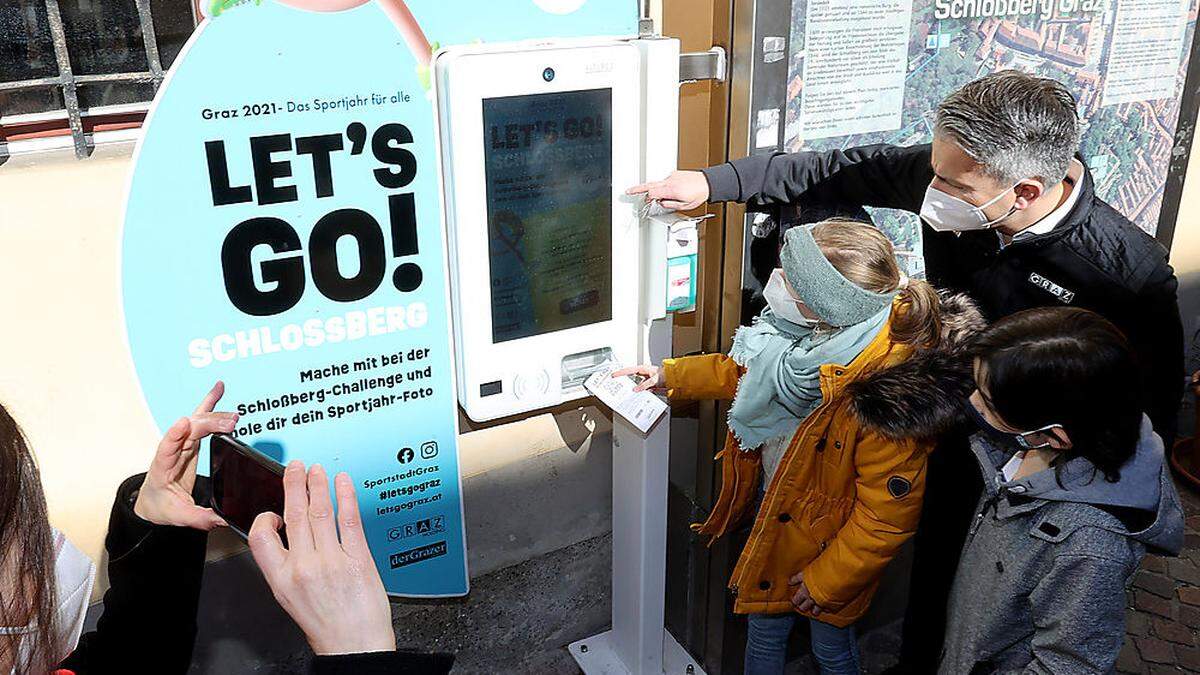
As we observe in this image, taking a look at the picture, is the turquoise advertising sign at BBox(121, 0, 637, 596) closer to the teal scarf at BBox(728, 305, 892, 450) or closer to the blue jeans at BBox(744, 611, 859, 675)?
the teal scarf at BBox(728, 305, 892, 450)

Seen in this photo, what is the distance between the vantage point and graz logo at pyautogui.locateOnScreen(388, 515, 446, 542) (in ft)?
8.23

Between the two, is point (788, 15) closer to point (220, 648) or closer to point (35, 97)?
point (35, 97)

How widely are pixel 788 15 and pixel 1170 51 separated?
71.5 inches

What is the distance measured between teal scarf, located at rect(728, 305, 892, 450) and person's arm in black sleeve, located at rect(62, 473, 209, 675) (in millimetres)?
1245

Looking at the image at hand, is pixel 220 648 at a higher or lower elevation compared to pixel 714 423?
lower

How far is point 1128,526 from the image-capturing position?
6.10 ft

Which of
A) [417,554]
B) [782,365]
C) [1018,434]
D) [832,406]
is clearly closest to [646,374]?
[782,365]

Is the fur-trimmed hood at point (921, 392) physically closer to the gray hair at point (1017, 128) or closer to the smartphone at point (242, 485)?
the gray hair at point (1017, 128)

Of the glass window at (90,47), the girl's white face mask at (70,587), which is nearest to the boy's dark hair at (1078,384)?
the girl's white face mask at (70,587)

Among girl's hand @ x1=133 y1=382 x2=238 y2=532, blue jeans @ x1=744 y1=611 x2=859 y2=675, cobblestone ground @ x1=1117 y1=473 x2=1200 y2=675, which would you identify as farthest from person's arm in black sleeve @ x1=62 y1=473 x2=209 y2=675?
cobblestone ground @ x1=1117 y1=473 x2=1200 y2=675

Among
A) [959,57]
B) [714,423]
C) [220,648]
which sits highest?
[959,57]

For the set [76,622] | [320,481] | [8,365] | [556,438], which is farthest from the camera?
[556,438]

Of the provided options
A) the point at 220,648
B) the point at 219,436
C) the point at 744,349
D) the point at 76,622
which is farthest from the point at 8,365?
the point at 744,349

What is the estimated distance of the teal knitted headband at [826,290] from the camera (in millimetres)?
2086
